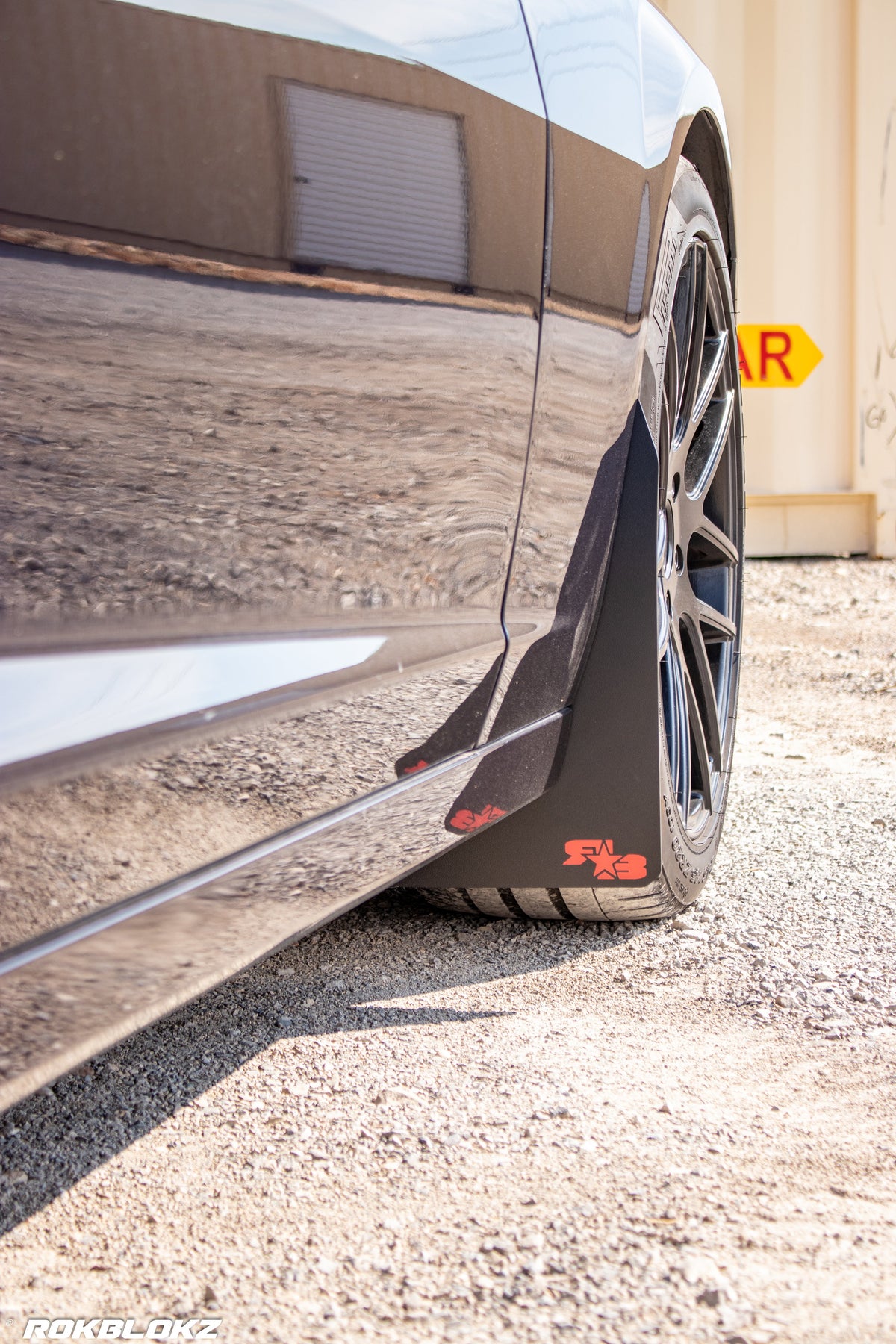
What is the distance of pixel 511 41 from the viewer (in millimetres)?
1161

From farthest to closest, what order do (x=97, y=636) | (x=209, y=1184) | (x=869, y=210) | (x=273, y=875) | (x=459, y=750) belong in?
(x=869, y=210) → (x=459, y=750) → (x=209, y=1184) → (x=273, y=875) → (x=97, y=636)

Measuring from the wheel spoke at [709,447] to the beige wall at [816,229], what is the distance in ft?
14.7

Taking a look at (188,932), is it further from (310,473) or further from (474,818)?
(474,818)

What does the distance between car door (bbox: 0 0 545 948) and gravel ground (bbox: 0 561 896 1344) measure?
40cm

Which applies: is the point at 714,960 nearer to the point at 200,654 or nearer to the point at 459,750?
the point at 459,750

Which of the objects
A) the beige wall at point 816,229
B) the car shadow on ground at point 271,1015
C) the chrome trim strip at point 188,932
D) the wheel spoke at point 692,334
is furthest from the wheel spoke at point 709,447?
the beige wall at point 816,229

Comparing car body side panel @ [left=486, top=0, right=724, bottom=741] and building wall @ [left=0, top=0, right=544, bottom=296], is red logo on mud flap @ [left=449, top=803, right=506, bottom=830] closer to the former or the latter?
car body side panel @ [left=486, top=0, right=724, bottom=741]

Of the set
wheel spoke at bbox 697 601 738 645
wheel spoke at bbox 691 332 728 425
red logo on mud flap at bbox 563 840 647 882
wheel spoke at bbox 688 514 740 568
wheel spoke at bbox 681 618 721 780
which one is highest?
wheel spoke at bbox 691 332 728 425

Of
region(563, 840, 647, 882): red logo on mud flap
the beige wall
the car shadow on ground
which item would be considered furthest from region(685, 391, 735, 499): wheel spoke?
the beige wall

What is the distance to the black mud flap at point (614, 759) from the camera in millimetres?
1535

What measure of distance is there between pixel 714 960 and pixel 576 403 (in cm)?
82

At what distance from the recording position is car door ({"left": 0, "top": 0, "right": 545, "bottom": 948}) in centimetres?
66

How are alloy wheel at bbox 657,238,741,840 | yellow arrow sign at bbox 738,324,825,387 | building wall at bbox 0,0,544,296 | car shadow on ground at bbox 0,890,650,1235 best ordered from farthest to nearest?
yellow arrow sign at bbox 738,324,825,387 < alloy wheel at bbox 657,238,741,840 < car shadow on ground at bbox 0,890,650,1235 < building wall at bbox 0,0,544,296

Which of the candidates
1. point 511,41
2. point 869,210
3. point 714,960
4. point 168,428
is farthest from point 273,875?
A: point 869,210
